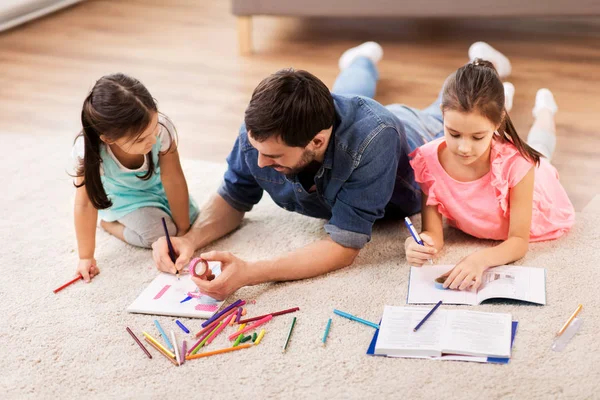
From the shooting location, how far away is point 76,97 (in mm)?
3084

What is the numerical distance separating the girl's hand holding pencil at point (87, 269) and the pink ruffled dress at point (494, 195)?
33.4 inches

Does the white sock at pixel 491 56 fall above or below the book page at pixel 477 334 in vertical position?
above

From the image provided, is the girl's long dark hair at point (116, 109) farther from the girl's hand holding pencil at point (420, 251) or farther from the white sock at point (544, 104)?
the white sock at point (544, 104)

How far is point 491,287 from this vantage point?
1.76m

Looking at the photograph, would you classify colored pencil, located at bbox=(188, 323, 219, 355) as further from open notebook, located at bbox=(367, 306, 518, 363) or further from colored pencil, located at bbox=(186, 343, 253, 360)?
open notebook, located at bbox=(367, 306, 518, 363)

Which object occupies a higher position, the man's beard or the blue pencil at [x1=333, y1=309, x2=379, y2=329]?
the man's beard

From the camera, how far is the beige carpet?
5.01 ft

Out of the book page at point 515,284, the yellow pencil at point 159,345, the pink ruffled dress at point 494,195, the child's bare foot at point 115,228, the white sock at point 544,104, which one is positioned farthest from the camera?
the white sock at point 544,104

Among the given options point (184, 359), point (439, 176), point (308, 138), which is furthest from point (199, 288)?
point (439, 176)

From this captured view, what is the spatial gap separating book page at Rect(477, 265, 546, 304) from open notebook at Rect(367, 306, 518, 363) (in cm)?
8

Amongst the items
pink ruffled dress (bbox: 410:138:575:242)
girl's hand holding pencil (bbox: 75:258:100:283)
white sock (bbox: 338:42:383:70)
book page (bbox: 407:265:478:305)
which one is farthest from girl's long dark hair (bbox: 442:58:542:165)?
white sock (bbox: 338:42:383:70)

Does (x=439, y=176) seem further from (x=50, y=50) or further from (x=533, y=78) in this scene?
(x=50, y=50)

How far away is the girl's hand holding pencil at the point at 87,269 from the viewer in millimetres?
1915

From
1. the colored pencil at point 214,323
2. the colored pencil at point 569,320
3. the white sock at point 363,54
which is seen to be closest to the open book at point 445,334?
the colored pencil at point 569,320
